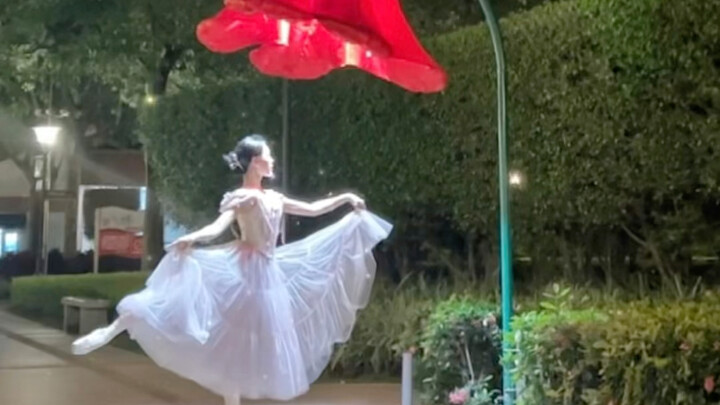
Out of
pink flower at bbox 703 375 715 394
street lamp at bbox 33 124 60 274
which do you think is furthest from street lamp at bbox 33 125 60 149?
pink flower at bbox 703 375 715 394

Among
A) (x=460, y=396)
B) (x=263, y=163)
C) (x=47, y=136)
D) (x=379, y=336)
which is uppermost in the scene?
(x=47, y=136)

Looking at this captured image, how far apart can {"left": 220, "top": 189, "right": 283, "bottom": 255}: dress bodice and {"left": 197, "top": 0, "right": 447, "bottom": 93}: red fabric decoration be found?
0.55 meters

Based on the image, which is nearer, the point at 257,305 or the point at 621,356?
the point at 621,356

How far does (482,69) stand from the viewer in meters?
7.07

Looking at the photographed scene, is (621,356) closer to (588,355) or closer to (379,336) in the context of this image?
(588,355)

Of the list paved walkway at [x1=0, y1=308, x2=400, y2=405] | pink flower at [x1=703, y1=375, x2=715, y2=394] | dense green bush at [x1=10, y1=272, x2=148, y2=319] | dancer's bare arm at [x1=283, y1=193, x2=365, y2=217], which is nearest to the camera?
pink flower at [x1=703, y1=375, x2=715, y2=394]

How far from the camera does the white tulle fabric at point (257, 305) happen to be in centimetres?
464

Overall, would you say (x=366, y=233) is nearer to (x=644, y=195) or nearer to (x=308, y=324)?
(x=308, y=324)

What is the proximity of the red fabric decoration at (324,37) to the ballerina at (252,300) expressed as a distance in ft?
1.89

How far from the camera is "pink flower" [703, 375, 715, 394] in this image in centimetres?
352

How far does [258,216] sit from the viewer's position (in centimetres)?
479

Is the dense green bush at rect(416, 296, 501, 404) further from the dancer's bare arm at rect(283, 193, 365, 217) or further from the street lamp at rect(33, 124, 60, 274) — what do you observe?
the street lamp at rect(33, 124, 60, 274)

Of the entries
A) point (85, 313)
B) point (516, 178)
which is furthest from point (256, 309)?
point (85, 313)

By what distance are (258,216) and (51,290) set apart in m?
8.68
